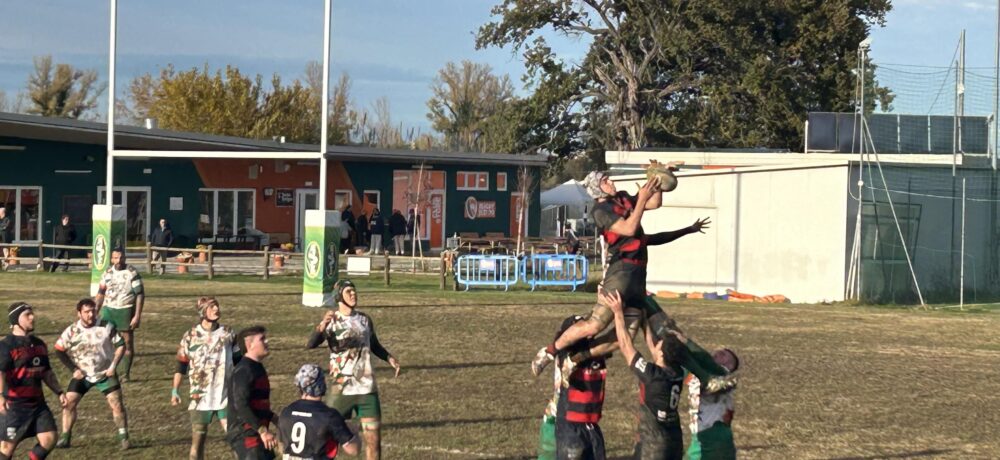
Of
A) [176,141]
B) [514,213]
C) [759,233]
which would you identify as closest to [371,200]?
[514,213]

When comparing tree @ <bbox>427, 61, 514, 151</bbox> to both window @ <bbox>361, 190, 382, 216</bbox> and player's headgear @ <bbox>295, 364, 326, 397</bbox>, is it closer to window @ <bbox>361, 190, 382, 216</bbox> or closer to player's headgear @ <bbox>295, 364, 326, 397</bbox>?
window @ <bbox>361, 190, 382, 216</bbox>

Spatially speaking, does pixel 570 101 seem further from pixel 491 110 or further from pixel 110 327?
pixel 110 327

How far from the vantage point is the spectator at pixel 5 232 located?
3806 centimetres

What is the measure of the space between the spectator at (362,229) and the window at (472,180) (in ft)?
19.6

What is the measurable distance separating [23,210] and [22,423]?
34138mm

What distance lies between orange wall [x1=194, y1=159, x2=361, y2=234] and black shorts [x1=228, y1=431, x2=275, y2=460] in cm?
3903

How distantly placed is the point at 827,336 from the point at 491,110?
6522 centimetres

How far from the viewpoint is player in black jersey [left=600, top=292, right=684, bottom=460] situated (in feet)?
28.9

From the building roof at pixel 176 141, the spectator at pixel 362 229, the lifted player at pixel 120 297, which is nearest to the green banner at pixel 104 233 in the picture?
the building roof at pixel 176 141

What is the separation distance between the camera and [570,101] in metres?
54.4

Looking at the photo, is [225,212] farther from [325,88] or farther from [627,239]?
[627,239]

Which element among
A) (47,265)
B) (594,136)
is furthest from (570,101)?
(47,265)

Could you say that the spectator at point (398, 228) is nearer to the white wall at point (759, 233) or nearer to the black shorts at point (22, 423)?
the white wall at point (759, 233)

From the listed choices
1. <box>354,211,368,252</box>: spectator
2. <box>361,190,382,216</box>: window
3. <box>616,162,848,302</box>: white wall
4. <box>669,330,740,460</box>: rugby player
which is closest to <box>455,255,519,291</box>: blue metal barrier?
<box>616,162,848,302</box>: white wall
